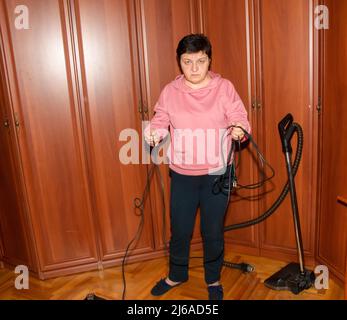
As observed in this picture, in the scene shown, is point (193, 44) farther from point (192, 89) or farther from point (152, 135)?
point (152, 135)

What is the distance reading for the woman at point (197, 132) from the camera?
2.05 metres

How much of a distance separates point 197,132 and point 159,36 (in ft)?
2.76

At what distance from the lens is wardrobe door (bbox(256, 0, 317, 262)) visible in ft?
7.59

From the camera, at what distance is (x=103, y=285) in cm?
256

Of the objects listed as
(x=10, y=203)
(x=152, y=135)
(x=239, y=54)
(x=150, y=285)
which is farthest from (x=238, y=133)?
(x=10, y=203)

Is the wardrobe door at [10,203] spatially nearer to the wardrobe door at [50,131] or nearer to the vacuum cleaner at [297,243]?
the wardrobe door at [50,131]

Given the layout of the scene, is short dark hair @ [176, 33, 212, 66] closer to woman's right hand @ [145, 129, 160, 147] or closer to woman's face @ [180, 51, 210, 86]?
woman's face @ [180, 51, 210, 86]

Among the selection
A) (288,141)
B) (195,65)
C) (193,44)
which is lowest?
(288,141)

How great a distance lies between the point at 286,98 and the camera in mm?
2430

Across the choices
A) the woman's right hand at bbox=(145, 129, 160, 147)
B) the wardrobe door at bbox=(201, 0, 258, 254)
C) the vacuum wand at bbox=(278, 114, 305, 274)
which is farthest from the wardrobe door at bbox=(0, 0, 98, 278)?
the vacuum wand at bbox=(278, 114, 305, 274)

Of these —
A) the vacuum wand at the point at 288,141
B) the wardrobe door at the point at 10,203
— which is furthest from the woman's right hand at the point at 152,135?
the wardrobe door at the point at 10,203

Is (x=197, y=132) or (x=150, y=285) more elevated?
(x=197, y=132)

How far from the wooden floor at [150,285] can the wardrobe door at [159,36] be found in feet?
3.69

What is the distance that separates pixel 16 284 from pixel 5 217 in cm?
49
